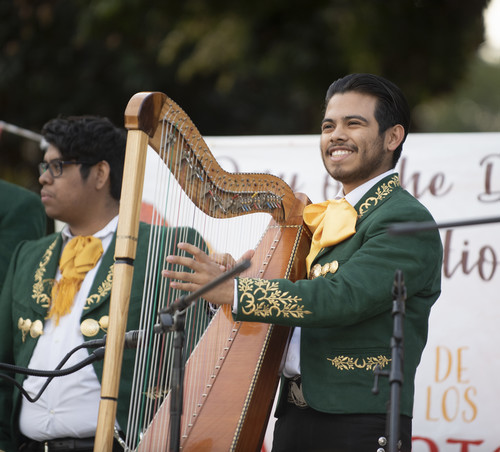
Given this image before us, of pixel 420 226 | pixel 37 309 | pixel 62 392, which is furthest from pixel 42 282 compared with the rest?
pixel 420 226

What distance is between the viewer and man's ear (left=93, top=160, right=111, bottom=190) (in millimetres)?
3975

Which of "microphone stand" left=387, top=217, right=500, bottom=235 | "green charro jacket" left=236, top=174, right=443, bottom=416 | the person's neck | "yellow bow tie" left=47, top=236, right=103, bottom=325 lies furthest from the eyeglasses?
"microphone stand" left=387, top=217, right=500, bottom=235

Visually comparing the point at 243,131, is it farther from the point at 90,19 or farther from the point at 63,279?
the point at 63,279

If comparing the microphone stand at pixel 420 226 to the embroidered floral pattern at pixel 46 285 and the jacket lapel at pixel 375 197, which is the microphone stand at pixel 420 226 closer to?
the jacket lapel at pixel 375 197

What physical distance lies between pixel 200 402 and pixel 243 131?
6.30m

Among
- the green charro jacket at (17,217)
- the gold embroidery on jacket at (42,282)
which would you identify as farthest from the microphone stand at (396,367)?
the green charro jacket at (17,217)

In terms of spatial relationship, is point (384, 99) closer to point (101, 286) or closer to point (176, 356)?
point (176, 356)

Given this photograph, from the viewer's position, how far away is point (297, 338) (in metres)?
3.03

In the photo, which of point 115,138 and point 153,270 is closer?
point 153,270

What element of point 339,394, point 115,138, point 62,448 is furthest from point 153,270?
point 115,138

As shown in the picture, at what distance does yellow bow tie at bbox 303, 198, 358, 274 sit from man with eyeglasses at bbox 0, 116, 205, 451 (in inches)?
17.4

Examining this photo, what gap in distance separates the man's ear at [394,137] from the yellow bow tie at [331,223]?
248 mm

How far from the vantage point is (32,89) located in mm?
8562

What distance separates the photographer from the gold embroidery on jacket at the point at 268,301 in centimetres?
268
